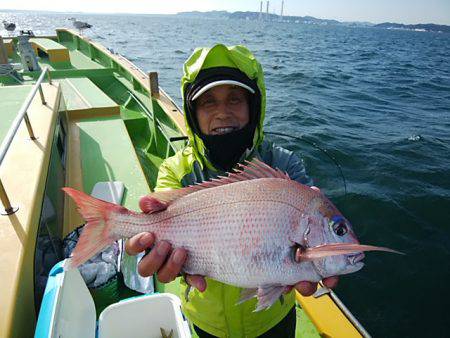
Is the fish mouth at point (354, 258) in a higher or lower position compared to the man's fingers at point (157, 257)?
higher

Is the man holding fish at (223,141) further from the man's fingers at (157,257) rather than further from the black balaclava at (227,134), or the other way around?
the man's fingers at (157,257)

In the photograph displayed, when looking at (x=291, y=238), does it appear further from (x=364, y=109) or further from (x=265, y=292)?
(x=364, y=109)

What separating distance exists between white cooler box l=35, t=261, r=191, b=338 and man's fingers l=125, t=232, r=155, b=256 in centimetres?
57

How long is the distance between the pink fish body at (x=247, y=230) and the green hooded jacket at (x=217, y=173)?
1.57ft

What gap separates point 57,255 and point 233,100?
236 centimetres

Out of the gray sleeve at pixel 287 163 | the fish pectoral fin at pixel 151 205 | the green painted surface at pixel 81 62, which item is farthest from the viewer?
the green painted surface at pixel 81 62

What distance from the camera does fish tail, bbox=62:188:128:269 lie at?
5.74ft

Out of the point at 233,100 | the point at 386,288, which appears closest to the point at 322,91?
the point at 386,288

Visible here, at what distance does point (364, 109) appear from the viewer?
43.7ft

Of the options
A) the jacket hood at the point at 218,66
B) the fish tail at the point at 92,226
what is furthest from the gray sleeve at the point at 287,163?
the fish tail at the point at 92,226

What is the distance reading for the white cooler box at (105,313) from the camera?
195cm

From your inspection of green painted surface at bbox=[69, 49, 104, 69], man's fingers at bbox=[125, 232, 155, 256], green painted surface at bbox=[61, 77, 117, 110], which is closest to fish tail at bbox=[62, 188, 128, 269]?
man's fingers at bbox=[125, 232, 155, 256]

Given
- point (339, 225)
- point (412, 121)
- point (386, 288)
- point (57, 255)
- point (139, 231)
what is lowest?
point (386, 288)

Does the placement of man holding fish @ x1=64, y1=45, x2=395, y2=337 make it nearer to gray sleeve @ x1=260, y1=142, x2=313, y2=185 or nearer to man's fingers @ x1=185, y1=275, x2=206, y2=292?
man's fingers @ x1=185, y1=275, x2=206, y2=292
